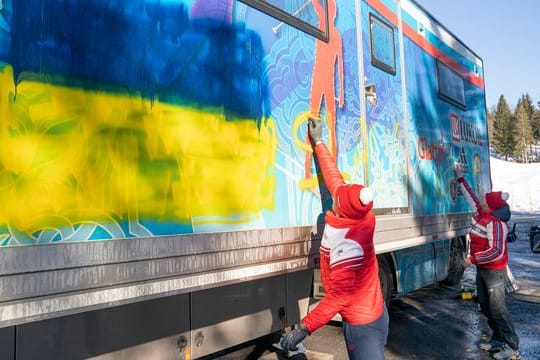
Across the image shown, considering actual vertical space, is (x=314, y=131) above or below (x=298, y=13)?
below

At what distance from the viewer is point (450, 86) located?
22.4 ft

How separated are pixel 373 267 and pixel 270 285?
2.80ft

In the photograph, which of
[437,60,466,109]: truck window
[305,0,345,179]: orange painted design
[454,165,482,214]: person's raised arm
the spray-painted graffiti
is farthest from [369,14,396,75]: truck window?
[454,165,482,214]: person's raised arm

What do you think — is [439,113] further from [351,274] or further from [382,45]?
[351,274]

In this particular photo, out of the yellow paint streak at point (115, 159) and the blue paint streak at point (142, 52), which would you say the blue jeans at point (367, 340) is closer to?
the yellow paint streak at point (115, 159)

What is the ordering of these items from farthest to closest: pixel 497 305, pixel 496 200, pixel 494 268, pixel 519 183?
pixel 519 183, pixel 496 200, pixel 494 268, pixel 497 305

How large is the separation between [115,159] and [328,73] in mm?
2230

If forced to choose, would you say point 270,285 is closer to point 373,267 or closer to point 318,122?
point 373,267

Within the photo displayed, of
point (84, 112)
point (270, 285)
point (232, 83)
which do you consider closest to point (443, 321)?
point (270, 285)

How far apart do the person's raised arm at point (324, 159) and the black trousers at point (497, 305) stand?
2.50 metres

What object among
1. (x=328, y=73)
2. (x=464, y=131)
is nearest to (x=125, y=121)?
(x=328, y=73)

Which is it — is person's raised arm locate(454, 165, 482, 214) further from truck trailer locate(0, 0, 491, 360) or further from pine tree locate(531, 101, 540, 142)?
pine tree locate(531, 101, 540, 142)

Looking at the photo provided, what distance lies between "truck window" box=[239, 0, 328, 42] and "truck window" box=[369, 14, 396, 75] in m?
0.97

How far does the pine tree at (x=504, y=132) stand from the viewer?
76.6 metres
